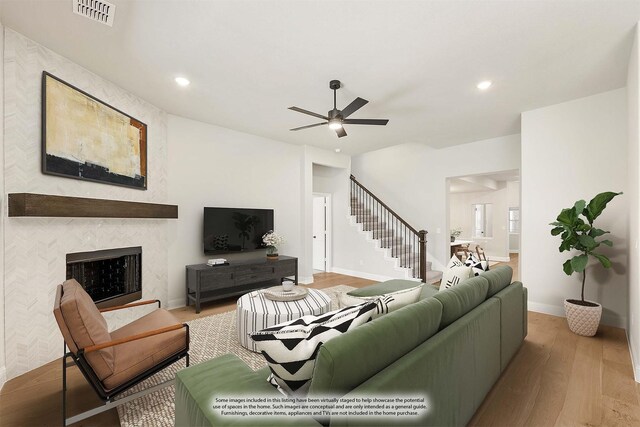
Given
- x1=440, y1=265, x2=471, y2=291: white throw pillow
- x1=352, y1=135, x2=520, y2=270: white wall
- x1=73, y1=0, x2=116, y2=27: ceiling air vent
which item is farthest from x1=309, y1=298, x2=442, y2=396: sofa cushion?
x1=352, y1=135, x2=520, y2=270: white wall

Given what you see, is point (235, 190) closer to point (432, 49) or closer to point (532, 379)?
point (432, 49)

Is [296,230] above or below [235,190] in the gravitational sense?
below

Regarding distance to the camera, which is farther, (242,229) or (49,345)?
(242,229)

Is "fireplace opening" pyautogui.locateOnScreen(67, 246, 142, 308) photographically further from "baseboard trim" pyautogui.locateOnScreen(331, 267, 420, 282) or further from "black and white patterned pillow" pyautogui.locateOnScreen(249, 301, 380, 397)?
"baseboard trim" pyautogui.locateOnScreen(331, 267, 420, 282)

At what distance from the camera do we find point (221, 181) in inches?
194

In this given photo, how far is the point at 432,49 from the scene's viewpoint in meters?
2.67

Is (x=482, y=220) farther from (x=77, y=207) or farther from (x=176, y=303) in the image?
(x=77, y=207)

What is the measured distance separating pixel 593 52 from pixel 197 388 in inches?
166

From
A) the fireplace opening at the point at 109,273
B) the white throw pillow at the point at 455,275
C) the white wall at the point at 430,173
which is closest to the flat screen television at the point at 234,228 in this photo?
the fireplace opening at the point at 109,273

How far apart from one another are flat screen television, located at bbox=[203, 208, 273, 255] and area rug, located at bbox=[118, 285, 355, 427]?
1165 mm

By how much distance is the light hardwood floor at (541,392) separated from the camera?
6.48 ft

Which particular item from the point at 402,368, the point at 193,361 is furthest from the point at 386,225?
the point at 402,368

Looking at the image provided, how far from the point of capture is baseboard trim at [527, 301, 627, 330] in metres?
3.58

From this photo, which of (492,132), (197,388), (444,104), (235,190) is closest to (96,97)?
(235,190)
